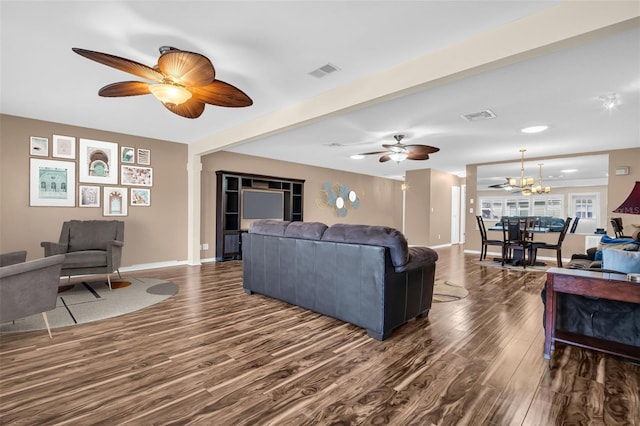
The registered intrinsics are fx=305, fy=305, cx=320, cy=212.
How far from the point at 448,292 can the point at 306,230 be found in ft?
7.42

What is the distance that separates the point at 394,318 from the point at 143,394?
1.91 m

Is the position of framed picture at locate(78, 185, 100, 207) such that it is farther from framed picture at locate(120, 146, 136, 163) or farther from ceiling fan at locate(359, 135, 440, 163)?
ceiling fan at locate(359, 135, 440, 163)

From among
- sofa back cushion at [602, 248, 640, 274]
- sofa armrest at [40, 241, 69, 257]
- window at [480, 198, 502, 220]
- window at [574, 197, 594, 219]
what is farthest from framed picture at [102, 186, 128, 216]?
window at [574, 197, 594, 219]

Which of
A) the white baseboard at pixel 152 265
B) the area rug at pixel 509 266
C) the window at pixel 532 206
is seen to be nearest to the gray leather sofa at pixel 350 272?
the white baseboard at pixel 152 265

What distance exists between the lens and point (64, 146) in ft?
15.7

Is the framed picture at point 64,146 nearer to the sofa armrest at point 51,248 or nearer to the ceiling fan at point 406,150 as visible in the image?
the sofa armrest at point 51,248

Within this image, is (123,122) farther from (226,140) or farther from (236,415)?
(236,415)

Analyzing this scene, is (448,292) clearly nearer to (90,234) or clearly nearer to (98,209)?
(90,234)

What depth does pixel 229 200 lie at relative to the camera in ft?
22.4

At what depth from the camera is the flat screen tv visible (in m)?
6.93

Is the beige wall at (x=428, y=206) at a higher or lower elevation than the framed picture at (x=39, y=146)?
lower

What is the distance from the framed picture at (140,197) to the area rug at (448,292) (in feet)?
16.8

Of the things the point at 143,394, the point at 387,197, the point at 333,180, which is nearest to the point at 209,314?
the point at 143,394

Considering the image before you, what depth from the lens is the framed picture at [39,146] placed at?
452cm
